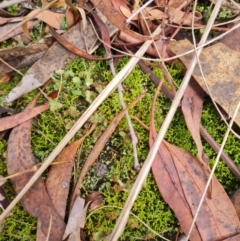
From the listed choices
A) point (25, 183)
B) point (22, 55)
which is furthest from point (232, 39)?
point (25, 183)

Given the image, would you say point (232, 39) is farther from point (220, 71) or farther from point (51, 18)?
point (51, 18)

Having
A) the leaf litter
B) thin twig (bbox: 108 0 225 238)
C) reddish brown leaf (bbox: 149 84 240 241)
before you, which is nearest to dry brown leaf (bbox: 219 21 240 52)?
the leaf litter

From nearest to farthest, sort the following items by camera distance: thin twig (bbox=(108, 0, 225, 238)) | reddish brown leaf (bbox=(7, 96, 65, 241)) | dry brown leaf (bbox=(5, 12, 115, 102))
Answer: thin twig (bbox=(108, 0, 225, 238))
reddish brown leaf (bbox=(7, 96, 65, 241))
dry brown leaf (bbox=(5, 12, 115, 102))

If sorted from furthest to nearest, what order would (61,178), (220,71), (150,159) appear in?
1. (220,71)
2. (61,178)
3. (150,159)

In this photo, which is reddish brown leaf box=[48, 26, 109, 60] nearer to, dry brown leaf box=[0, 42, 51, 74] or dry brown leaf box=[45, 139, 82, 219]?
dry brown leaf box=[0, 42, 51, 74]

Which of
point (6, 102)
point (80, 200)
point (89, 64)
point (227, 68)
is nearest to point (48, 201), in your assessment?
point (80, 200)

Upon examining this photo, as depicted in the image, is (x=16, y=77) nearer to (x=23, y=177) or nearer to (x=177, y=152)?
(x=23, y=177)
